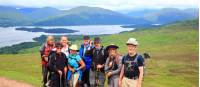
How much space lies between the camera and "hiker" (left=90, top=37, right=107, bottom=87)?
1304 centimetres

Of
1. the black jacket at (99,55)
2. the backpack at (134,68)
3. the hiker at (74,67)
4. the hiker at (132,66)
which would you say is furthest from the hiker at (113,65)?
the backpack at (134,68)

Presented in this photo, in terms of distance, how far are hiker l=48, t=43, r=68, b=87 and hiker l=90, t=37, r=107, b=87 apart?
1.05 meters

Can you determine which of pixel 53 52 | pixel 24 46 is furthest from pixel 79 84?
pixel 24 46

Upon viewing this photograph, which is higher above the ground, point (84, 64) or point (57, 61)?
point (57, 61)

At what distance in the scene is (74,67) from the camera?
13.4 meters

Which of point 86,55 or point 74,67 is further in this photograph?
point 86,55

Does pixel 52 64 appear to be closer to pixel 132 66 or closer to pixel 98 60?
pixel 98 60

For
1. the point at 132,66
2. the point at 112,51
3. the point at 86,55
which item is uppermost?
the point at 112,51

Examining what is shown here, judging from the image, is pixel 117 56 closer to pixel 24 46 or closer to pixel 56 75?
pixel 56 75

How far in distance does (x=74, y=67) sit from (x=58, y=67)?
23.4 inches

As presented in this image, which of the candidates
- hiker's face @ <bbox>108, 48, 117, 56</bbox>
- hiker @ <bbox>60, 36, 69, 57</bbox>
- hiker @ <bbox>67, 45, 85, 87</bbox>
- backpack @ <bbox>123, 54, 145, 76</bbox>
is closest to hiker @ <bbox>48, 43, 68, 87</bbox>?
hiker @ <bbox>67, 45, 85, 87</bbox>

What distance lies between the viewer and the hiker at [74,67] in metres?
13.1

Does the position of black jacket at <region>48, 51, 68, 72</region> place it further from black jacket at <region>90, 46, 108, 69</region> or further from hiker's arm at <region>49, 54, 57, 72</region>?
black jacket at <region>90, 46, 108, 69</region>

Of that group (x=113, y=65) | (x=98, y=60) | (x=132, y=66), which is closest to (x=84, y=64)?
(x=98, y=60)
